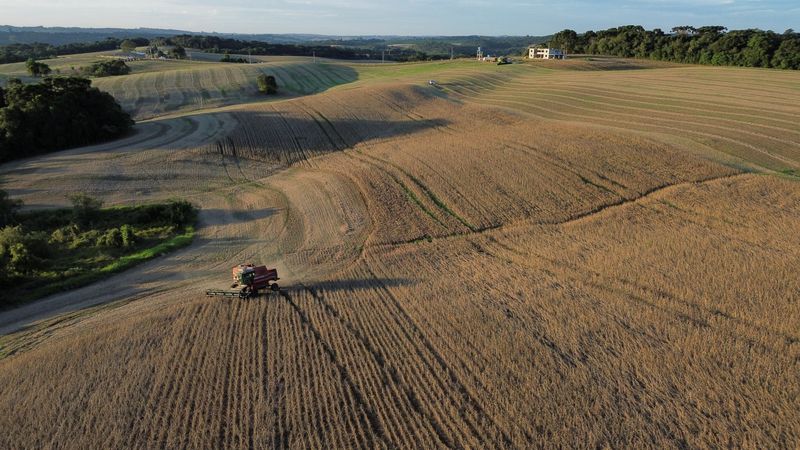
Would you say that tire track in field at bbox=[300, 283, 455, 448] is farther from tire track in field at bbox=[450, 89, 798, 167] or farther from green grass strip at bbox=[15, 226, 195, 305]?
tire track in field at bbox=[450, 89, 798, 167]

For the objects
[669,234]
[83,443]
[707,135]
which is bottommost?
[83,443]

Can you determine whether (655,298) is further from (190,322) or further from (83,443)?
(83,443)

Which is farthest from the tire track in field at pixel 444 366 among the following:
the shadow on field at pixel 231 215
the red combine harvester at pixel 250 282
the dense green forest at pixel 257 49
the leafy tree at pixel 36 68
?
the dense green forest at pixel 257 49

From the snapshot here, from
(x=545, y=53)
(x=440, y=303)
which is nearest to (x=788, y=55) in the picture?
(x=545, y=53)

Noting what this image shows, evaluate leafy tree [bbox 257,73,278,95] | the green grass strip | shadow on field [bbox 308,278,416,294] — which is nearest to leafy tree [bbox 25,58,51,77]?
leafy tree [bbox 257,73,278,95]

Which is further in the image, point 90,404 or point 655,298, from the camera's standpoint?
point 655,298

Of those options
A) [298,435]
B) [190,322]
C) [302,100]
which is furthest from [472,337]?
[302,100]

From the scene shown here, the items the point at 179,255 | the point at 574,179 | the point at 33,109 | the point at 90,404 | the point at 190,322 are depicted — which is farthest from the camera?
the point at 33,109
